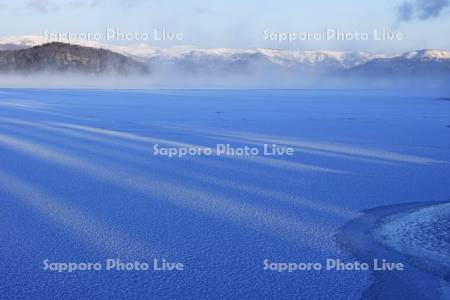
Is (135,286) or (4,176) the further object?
(4,176)

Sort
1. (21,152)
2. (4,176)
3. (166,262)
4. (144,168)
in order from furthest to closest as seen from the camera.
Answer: (21,152) < (144,168) < (4,176) < (166,262)

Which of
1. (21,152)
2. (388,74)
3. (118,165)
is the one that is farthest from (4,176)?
(388,74)

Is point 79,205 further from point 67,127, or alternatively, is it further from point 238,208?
point 67,127

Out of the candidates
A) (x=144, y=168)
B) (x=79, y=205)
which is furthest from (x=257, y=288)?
(x=144, y=168)

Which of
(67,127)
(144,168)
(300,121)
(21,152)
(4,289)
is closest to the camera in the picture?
(4,289)

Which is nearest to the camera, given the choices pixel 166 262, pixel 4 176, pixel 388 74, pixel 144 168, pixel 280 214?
pixel 166 262

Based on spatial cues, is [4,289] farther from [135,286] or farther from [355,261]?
[355,261]
